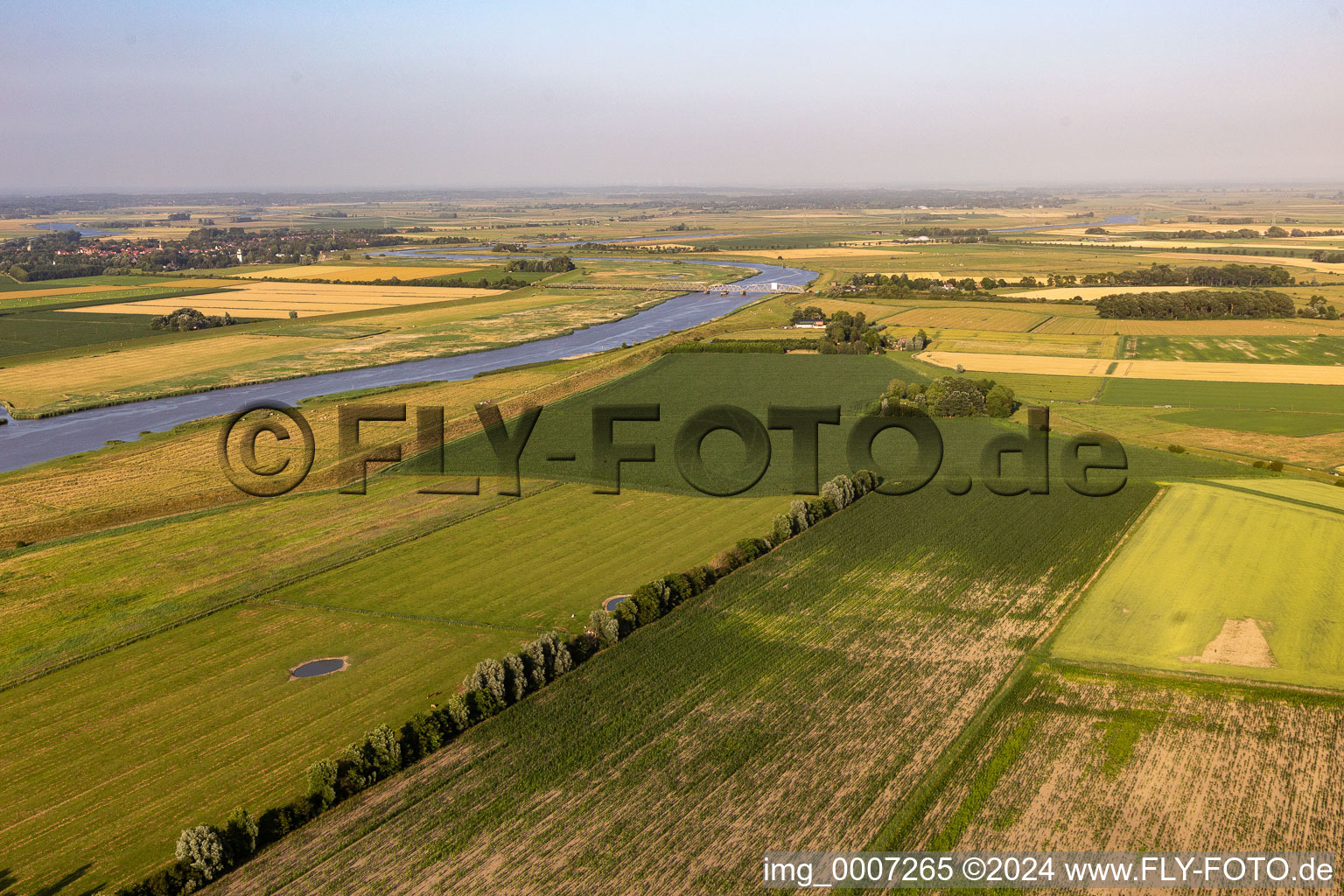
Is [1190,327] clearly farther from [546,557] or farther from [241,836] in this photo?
[241,836]

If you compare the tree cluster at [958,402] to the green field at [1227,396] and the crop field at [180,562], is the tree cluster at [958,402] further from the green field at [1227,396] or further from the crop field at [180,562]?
the crop field at [180,562]

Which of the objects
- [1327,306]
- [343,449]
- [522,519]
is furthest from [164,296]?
[1327,306]

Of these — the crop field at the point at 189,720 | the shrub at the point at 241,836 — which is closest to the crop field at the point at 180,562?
the crop field at the point at 189,720

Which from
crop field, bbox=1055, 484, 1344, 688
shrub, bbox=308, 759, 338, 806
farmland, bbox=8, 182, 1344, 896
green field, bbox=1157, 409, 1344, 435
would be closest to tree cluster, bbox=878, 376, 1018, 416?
farmland, bbox=8, 182, 1344, 896

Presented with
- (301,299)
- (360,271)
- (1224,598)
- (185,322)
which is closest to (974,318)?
(1224,598)

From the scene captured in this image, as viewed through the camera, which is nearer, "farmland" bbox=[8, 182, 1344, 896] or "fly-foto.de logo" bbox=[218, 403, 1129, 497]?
"farmland" bbox=[8, 182, 1344, 896]

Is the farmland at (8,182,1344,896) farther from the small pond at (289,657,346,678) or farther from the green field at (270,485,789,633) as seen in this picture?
the small pond at (289,657,346,678)
